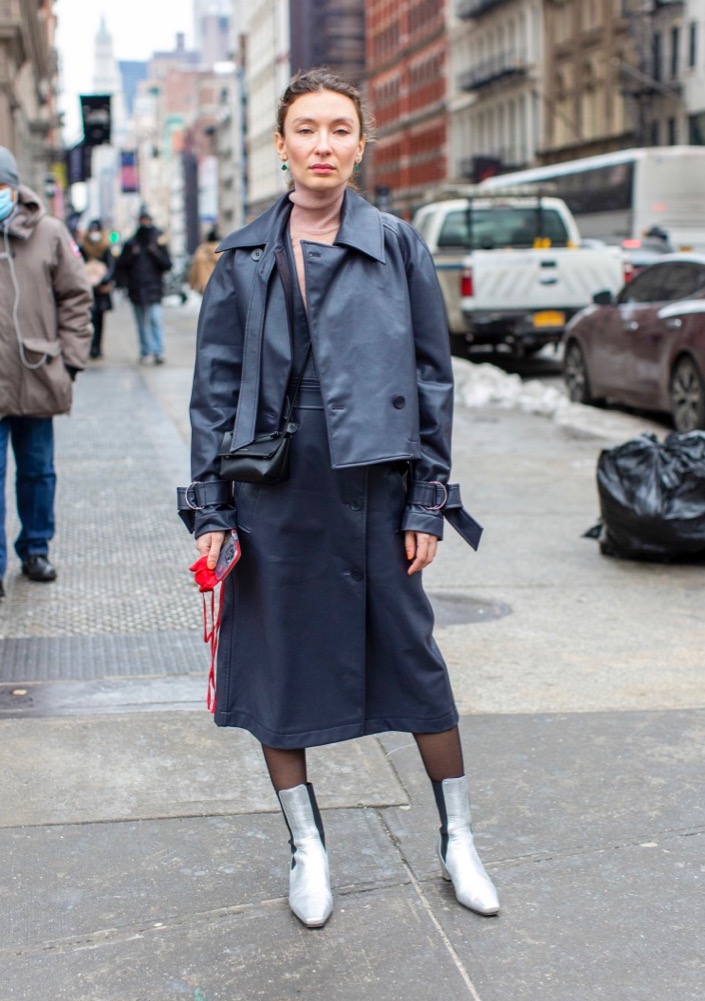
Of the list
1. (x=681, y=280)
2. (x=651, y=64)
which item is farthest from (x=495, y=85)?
(x=681, y=280)

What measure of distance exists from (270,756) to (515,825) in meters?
0.82

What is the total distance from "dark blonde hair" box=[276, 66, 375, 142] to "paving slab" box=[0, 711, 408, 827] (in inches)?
70.5

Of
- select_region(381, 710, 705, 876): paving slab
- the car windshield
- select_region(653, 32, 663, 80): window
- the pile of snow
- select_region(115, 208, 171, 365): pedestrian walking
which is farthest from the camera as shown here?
select_region(653, 32, 663, 80): window

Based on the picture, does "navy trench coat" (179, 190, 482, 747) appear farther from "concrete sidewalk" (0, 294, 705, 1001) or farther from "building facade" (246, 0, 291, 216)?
"building facade" (246, 0, 291, 216)

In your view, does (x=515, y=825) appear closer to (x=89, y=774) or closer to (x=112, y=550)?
(x=89, y=774)

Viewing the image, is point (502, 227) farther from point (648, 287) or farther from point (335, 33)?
point (335, 33)

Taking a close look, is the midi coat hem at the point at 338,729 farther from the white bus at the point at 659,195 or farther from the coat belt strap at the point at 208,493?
the white bus at the point at 659,195

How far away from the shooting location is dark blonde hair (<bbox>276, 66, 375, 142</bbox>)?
320 centimetres

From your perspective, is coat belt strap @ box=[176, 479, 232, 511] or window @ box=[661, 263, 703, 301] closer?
coat belt strap @ box=[176, 479, 232, 511]

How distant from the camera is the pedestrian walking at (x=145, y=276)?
17.8m

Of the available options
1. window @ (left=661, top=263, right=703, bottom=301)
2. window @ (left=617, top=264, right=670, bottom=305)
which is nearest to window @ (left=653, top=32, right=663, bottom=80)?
window @ (left=617, top=264, right=670, bottom=305)

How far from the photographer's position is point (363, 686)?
3.28 m

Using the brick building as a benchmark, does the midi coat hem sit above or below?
below

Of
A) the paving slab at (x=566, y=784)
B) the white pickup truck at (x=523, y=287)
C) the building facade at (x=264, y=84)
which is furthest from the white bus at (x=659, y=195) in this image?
the building facade at (x=264, y=84)
